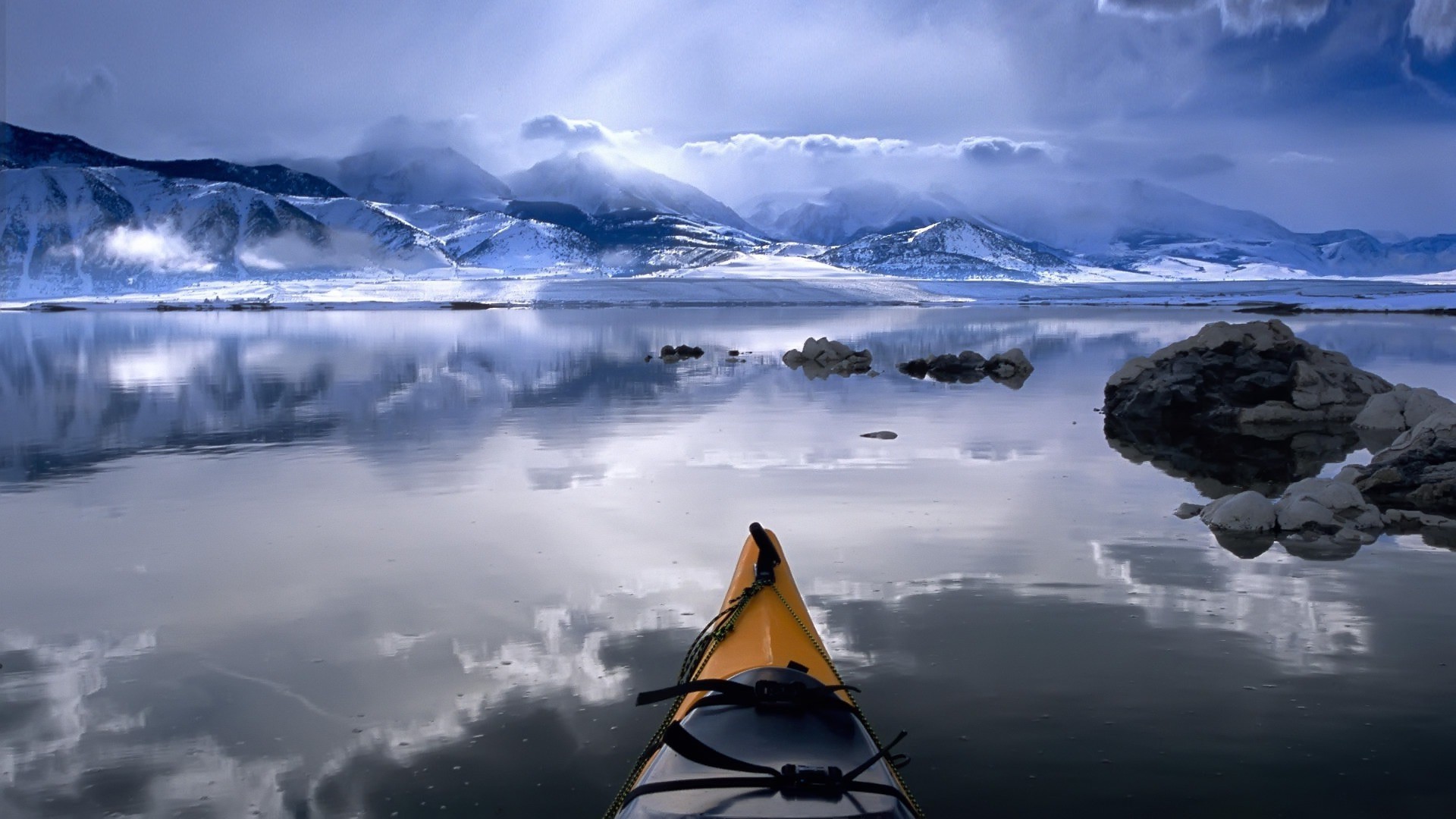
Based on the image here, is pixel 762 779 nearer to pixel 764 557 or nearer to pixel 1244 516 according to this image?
pixel 764 557

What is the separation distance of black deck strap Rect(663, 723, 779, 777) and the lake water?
81cm

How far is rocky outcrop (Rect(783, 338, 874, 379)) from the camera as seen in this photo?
2575cm

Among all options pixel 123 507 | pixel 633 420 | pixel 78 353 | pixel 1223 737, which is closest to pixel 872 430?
pixel 633 420

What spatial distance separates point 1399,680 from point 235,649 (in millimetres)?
6353

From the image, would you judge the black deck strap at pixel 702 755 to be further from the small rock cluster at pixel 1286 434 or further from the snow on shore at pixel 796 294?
the snow on shore at pixel 796 294

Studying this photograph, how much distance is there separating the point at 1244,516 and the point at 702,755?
22.6 ft

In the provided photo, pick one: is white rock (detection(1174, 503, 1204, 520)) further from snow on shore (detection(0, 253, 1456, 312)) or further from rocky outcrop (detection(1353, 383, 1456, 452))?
snow on shore (detection(0, 253, 1456, 312))

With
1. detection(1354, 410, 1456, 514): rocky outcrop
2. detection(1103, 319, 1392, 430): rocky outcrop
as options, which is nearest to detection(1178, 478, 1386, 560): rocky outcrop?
detection(1354, 410, 1456, 514): rocky outcrop

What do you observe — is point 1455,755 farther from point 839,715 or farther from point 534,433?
point 534,433

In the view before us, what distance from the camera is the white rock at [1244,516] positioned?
9070 millimetres

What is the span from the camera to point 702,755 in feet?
12.6

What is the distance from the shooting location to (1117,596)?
7305 millimetres

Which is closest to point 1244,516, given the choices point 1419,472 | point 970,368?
point 1419,472

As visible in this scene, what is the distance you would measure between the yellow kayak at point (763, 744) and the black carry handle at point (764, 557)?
0.30 meters
